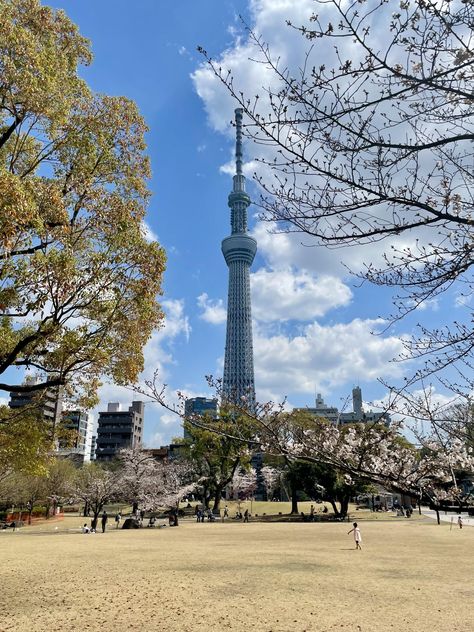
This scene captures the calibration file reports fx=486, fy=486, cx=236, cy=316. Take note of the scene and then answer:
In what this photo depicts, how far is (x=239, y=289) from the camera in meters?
129

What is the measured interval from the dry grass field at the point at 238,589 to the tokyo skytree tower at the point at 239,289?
95224 mm

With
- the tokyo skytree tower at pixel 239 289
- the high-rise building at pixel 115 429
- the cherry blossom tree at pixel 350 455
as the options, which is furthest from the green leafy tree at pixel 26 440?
the tokyo skytree tower at pixel 239 289

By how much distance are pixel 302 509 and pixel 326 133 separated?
57823mm

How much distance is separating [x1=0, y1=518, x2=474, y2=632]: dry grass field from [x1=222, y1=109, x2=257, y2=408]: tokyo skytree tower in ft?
312

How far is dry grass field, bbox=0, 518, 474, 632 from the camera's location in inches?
347

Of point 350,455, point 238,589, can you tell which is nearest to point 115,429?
point 238,589

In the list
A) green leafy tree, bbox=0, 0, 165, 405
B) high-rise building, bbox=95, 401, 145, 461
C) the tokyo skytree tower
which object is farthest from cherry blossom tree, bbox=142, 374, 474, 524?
the tokyo skytree tower

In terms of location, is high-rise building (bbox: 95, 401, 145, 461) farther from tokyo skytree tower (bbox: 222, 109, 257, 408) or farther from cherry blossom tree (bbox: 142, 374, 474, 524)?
cherry blossom tree (bbox: 142, 374, 474, 524)

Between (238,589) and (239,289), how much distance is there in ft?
389

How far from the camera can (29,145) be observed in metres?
10.1

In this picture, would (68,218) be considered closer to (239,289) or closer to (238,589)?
(238,589)

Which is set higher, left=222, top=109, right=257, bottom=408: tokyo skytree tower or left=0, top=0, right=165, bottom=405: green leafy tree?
left=222, top=109, right=257, bottom=408: tokyo skytree tower

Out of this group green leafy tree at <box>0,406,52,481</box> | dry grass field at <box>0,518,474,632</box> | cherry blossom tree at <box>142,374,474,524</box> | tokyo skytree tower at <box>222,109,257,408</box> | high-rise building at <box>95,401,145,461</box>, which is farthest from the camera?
tokyo skytree tower at <box>222,109,257,408</box>

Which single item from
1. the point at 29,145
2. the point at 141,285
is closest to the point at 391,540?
the point at 141,285
